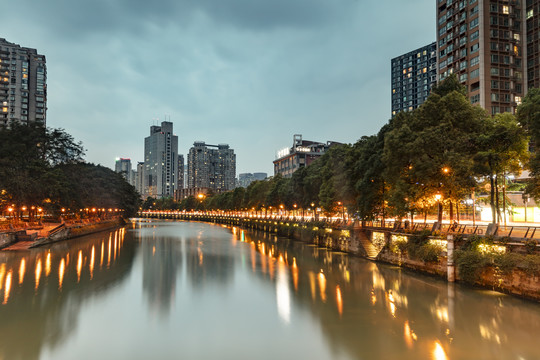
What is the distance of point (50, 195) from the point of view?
191 ft

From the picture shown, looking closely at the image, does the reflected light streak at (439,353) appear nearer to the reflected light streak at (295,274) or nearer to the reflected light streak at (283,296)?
the reflected light streak at (283,296)

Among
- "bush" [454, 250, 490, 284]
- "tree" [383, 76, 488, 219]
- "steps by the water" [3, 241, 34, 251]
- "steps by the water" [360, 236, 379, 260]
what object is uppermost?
"tree" [383, 76, 488, 219]

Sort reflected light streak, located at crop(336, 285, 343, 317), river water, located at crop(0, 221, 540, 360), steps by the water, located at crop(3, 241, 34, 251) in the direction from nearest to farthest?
river water, located at crop(0, 221, 540, 360), reflected light streak, located at crop(336, 285, 343, 317), steps by the water, located at crop(3, 241, 34, 251)

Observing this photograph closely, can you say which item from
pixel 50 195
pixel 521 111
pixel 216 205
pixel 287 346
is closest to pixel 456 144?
pixel 521 111

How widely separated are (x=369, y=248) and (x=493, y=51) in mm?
62639

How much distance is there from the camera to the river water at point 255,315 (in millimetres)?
17031

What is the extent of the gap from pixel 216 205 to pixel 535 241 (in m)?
165

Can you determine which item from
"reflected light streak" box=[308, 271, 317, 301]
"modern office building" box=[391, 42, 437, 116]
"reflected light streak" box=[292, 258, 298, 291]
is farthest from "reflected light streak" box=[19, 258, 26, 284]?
"modern office building" box=[391, 42, 437, 116]

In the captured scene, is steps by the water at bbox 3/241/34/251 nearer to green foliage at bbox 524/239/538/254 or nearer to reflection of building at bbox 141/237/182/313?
reflection of building at bbox 141/237/182/313

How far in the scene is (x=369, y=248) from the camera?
141 ft

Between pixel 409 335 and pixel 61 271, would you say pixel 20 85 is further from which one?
pixel 409 335

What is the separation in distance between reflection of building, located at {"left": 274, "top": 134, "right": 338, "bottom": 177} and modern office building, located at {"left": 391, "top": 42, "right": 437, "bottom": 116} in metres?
43.3

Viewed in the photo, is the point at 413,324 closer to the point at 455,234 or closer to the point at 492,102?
the point at 455,234

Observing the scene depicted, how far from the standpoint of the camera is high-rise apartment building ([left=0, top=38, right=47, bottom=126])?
438ft
